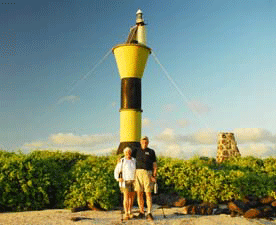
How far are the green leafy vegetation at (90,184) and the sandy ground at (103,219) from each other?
69cm

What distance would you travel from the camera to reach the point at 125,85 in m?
18.8

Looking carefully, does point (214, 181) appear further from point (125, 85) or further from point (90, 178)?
point (125, 85)

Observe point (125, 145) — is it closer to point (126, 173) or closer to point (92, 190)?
point (92, 190)

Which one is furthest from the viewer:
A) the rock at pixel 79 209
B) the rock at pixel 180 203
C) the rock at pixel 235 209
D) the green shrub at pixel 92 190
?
the rock at pixel 180 203

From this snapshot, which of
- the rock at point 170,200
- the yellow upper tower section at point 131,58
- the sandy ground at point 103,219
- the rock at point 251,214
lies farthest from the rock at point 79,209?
the yellow upper tower section at point 131,58

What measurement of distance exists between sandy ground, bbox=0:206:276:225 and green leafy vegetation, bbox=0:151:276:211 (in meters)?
0.69

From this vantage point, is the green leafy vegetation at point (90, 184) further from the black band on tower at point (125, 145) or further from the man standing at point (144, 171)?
the black band on tower at point (125, 145)

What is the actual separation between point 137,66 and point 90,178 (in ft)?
26.4

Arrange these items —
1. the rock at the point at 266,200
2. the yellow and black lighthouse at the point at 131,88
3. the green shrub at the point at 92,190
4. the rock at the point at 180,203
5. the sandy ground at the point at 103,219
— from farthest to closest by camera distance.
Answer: the yellow and black lighthouse at the point at 131,88 → the rock at the point at 266,200 → the rock at the point at 180,203 → the green shrub at the point at 92,190 → the sandy ground at the point at 103,219

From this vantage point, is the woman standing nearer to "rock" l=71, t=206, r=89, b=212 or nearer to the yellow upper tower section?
"rock" l=71, t=206, r=89, b=212

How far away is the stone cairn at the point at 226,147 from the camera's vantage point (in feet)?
66.9

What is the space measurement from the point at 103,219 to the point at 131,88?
949cm

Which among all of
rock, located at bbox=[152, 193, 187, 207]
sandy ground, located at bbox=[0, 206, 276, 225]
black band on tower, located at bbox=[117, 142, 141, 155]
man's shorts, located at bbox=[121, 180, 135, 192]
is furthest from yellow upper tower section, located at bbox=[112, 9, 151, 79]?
man's shorts, located at bbox=[121, 180, 135, 192]

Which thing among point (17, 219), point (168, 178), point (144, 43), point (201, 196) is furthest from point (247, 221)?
point (144, 43)
